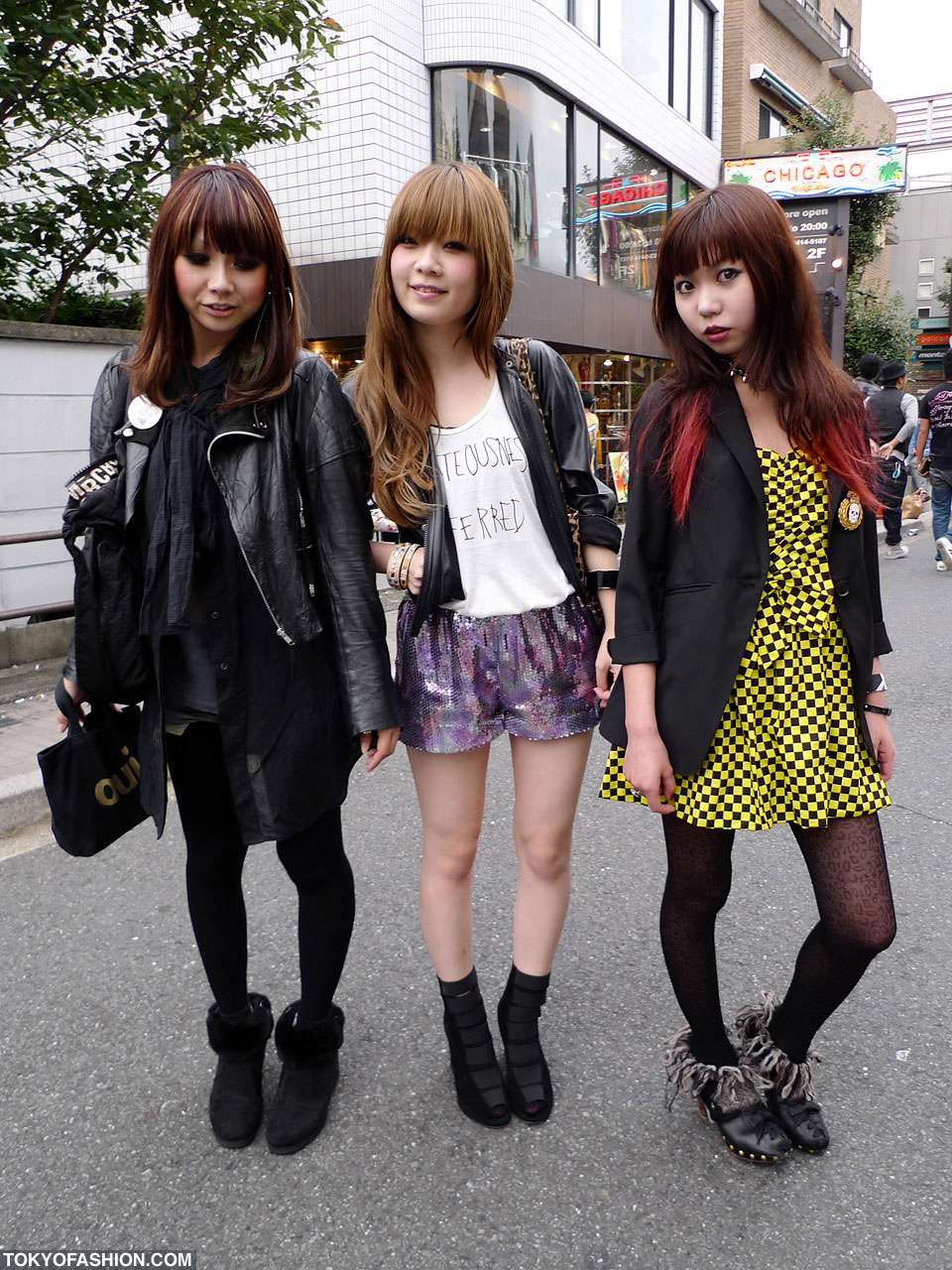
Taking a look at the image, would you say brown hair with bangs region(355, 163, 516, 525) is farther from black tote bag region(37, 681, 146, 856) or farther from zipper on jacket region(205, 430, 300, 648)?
black tote bag region(37, 681, 146, 856)

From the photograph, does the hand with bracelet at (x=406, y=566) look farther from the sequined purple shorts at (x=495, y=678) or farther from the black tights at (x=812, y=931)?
the black tights at (x=812, y=931)

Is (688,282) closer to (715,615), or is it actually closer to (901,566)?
(715,615)

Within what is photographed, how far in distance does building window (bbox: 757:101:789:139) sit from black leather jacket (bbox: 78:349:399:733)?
21602mm

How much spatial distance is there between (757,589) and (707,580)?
0.09 meters

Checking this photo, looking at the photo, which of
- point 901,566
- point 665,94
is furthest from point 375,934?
point 665,94

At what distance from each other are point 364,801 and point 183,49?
16.8ft

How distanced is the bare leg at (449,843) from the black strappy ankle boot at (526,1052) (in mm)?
134

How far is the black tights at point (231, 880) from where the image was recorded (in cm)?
195

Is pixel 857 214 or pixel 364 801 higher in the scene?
pixel 857 214

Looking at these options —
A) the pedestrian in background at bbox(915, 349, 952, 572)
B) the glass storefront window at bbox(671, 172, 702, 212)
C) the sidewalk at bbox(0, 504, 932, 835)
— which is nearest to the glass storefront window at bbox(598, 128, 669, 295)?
the glass storefront window at bbox(671, 172, 702, 212)

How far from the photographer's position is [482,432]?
1965 mm

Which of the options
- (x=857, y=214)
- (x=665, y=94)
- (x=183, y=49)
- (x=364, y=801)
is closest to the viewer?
(x=364, y=801)

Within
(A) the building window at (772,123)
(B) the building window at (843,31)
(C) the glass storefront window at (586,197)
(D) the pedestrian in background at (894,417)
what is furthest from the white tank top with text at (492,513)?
(B) the building window at (843,31)

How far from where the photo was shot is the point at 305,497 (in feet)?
6.20
